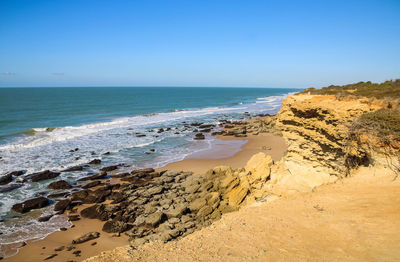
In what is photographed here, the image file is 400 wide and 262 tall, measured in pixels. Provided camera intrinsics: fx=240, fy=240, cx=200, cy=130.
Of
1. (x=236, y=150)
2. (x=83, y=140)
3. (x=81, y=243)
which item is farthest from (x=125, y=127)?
(x=81, y=243)

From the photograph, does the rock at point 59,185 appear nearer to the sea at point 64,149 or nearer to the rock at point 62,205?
the sea at point 64,149

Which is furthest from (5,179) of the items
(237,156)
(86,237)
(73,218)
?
(237,156)

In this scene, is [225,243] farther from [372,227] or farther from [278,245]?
[372,227]

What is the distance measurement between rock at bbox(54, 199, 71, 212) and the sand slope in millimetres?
6891

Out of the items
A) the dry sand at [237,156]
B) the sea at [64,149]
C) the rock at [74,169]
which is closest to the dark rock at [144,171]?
the dry sand at [237,156]

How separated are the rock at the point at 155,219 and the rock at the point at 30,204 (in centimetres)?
657

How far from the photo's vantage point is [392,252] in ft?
17.0

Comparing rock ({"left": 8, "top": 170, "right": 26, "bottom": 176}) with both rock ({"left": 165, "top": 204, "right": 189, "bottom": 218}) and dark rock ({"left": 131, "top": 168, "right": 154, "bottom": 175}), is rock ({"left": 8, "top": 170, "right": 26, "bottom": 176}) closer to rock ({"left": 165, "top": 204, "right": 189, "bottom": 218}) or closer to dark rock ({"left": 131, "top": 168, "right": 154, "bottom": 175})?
dark rock ({"left": 131, "top": 168, "right": 154, "bottom": 175})

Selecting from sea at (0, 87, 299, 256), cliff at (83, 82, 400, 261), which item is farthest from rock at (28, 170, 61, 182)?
cliff at (83, 82, 400, 261)

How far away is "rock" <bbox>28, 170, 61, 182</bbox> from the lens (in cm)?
1691

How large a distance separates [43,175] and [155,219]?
11024mm

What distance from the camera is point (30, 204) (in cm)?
1319

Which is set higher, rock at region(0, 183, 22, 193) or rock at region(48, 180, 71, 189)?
rock at region(48, 180, 71, 189)

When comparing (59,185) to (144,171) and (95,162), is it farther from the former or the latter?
(144,171)
